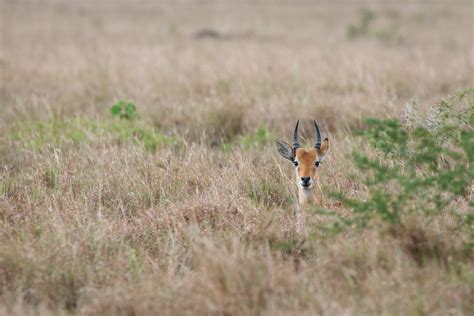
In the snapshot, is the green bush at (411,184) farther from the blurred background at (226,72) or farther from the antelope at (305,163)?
the blurred background at (226,72)

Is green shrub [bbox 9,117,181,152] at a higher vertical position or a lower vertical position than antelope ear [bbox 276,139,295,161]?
lower

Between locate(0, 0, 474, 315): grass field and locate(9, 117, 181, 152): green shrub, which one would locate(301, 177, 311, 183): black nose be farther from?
locate(9, 117, 181, 152): green shrub

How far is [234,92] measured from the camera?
10430 millimetres

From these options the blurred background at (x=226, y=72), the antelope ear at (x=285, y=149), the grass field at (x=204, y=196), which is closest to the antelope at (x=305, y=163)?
the antelope ear at (x=285, y=149)

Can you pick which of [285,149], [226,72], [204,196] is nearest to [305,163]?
[285,149]

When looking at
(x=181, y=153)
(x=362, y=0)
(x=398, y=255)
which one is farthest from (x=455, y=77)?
(x=362, y=0)

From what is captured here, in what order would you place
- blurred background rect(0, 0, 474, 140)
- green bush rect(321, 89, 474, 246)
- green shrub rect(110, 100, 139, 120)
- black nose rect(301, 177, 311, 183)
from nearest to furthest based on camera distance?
green bush rect(321, 89, 474, 246) → black nose rect(301, 177, 311, 183) → green shrub rect(110, 100, 139, 120) → blurred background rect(0, 0, 474, 140)

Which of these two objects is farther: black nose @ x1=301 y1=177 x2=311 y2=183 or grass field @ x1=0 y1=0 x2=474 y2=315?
black nose @ x1=301 y1=177 x2=311 y2=183

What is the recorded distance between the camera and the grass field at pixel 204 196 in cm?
426

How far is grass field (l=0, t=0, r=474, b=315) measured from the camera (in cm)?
426

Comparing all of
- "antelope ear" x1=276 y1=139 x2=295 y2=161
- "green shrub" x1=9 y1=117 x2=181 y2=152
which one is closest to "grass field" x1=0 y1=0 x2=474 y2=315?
"green shrub" x1=9 y1=117 x2=181 y2=152

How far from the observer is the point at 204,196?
234 inches

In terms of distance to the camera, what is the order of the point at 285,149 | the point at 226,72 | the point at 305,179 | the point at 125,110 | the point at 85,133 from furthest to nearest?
the point at 226,72 → the point at 125,110 → the point at 85,133 → the point at 285,149 → the point at 305,179

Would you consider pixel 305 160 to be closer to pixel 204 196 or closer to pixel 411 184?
pixel 204 196
